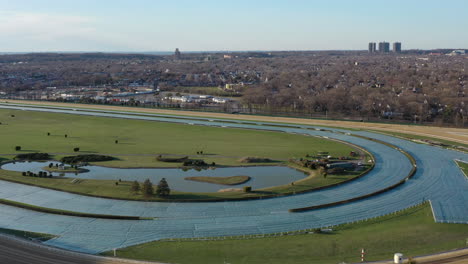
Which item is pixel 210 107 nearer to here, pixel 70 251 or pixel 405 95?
pixel 405 95

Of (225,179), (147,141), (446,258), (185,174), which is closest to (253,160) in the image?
(225,179)

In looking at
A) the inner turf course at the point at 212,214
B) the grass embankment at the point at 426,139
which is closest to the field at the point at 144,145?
the inner turf course at the point at 212,214

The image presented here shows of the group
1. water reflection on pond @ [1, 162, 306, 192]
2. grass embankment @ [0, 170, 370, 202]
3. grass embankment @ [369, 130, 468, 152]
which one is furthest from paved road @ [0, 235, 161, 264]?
grass embankment @ [369, 130, 468, 152]

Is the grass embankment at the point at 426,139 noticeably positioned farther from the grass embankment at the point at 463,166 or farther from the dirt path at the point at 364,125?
the grass embankment at the point at 463,166

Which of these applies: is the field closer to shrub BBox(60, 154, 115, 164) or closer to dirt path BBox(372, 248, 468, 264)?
shrub BBox(60, 154, 115, 164)

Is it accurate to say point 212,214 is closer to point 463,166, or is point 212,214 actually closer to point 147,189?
point 147,189

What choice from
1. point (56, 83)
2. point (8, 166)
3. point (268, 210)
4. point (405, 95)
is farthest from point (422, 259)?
point (56, 83)

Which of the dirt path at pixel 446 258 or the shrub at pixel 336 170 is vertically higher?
the shrub at pixel 336 170
